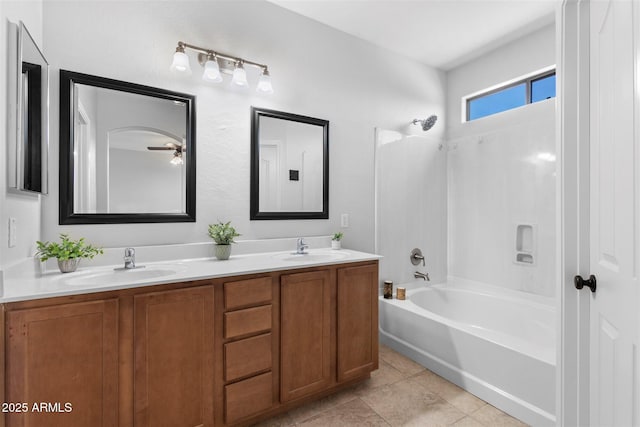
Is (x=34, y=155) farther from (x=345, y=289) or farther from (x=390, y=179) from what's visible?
(x=390, y=179)

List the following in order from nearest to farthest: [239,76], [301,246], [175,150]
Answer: [175,150] → [239,76] → [301,246]

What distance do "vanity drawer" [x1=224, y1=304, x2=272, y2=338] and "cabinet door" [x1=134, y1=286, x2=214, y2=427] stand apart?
0.08m

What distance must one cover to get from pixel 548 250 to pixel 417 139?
1.47 metres

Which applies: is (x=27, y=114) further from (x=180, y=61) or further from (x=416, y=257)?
(x=416, y=257)

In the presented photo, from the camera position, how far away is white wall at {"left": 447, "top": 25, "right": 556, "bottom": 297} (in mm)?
2518

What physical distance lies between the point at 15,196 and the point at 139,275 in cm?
61

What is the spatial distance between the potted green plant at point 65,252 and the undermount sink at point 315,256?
1.06 meters

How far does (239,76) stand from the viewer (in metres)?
2.01

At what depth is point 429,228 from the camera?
3.13 m

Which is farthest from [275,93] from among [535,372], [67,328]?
[535,372]

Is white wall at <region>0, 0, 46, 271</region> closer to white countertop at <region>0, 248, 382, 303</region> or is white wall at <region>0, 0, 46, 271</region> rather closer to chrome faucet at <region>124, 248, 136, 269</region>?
white countertop at <region>0, 248, 382, 303</region>

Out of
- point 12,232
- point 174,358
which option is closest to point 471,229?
point 174,358

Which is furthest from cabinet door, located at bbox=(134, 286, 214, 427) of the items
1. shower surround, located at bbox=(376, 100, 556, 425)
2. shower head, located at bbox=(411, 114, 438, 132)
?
shower head, located at bbox=(411, 114, 438, 132)

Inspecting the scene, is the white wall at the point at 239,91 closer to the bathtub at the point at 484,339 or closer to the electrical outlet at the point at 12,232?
the electrical outlet at the point at 12,232
